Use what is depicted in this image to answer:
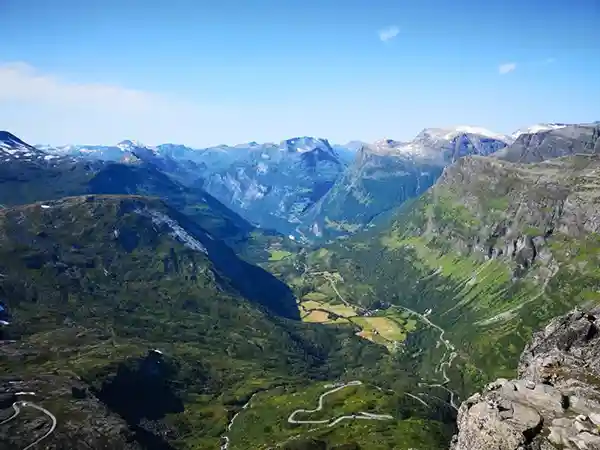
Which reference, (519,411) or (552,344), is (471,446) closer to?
(519,411)

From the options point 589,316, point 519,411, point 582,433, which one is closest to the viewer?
point 582,433

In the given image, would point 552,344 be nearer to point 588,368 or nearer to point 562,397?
point 588,368

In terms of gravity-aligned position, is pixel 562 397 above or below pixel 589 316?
above

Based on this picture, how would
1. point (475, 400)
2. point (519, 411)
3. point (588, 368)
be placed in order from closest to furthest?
point (519, 411)
point (475, 400)
point (588, 368)

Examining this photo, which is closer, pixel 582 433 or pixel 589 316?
pixel 582 433

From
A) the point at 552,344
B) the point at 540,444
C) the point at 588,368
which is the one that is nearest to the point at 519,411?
the point at 540,444

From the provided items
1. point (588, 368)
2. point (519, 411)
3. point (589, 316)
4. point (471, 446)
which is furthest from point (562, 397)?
point (589, 316)

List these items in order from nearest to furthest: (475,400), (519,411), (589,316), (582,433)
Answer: (582,433) → (519,411) → (475,400) → (589,316)

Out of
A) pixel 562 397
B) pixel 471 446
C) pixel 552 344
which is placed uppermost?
pixel 562 397

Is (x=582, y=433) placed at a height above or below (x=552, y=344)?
above

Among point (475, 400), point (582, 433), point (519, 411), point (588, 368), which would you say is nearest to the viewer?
point (582, 433)
